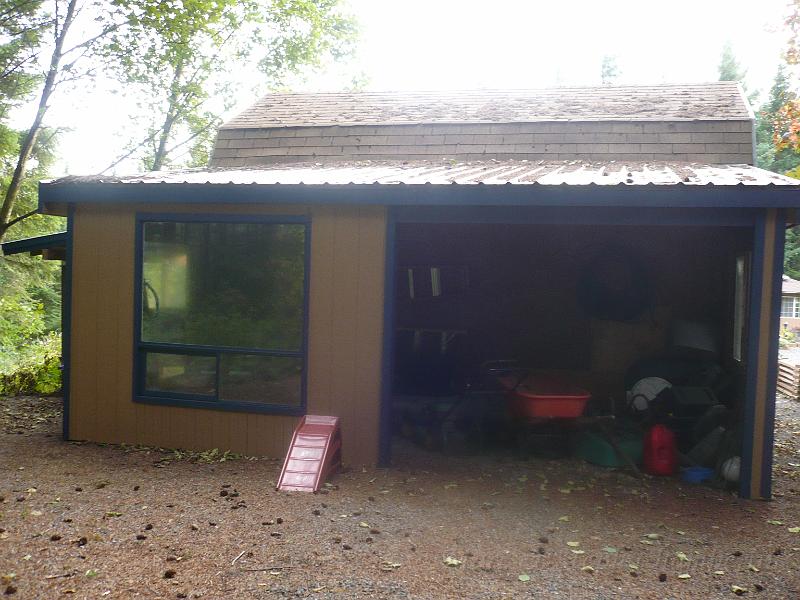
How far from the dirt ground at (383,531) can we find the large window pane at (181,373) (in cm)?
64

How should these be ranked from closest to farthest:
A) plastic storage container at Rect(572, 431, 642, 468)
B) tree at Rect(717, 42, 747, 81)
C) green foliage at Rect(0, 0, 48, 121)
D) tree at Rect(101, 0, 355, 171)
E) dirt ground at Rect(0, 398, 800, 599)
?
1. dirt ground at Rect(0, 398, 800, 599)
2. plastic storage container at Rect(572, 431, 642, 468)
3. green foliage at Rect(0, 0, 48, 121)
4. tree at Rect(101, 0, 355, 171)
5. tree at Rect(717, 42, 747, 81)

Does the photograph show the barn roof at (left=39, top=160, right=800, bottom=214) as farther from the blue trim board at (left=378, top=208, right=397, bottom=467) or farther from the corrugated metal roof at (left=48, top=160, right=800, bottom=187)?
the blue trim board at (left=378, top=208, right=397, bottom=467)

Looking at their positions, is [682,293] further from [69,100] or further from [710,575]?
[69,100]

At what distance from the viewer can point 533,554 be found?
4.42m

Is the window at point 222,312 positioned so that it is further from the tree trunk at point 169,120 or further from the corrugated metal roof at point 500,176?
the tree trunk at point 169,120

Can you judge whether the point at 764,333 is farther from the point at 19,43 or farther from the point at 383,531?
the point at 19,43

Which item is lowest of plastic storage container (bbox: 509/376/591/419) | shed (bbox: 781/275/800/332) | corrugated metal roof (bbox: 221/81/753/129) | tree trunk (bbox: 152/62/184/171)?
shed (bbox: 781/275/800/332)

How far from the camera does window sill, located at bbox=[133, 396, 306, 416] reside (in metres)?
6.50

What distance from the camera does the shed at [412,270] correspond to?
5859 mm

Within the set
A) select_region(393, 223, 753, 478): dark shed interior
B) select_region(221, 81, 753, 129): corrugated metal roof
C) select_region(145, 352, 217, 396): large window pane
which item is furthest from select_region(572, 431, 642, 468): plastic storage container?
select_region(221, 81, 753, 129): corrugated metal roof

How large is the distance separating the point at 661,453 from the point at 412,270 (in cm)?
415

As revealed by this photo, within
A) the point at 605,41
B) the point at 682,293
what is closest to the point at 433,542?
the point at 682,293

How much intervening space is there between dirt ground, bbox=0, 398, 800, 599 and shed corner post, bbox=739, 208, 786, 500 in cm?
58

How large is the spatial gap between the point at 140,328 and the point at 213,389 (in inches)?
37.7
